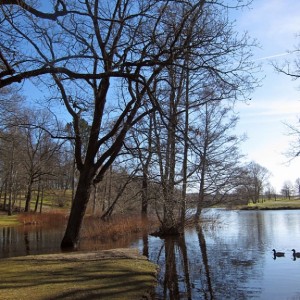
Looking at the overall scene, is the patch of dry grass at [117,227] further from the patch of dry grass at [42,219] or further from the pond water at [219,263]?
the patch of dry grass at [42,219]

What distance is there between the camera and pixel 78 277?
9.63 metres

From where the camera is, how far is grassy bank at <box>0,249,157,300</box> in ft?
26.8

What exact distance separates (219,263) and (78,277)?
6.03 metres

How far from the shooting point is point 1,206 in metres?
53.6

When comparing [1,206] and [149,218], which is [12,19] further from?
[1,206]

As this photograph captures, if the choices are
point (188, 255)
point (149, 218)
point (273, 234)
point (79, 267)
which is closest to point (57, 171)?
point (149, 218)

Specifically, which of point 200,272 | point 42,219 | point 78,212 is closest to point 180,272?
point 200,272

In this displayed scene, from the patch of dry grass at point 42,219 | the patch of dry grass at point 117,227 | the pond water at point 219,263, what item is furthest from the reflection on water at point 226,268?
the patch of dry grass at point 42,219

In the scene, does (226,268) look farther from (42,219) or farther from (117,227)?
(42,219)

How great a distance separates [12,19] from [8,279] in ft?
18.5

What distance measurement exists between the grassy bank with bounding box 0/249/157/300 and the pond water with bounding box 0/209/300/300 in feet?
2.18

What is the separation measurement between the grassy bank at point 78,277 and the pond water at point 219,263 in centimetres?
66

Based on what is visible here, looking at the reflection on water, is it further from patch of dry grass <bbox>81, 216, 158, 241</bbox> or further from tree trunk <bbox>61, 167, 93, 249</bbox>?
tree trunk <bbox>61, 167, 93, 249</bbox>

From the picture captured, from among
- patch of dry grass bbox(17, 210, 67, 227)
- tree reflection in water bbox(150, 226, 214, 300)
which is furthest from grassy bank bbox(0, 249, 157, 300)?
patch of dry grass bbox(17, 210, 67, 227)
